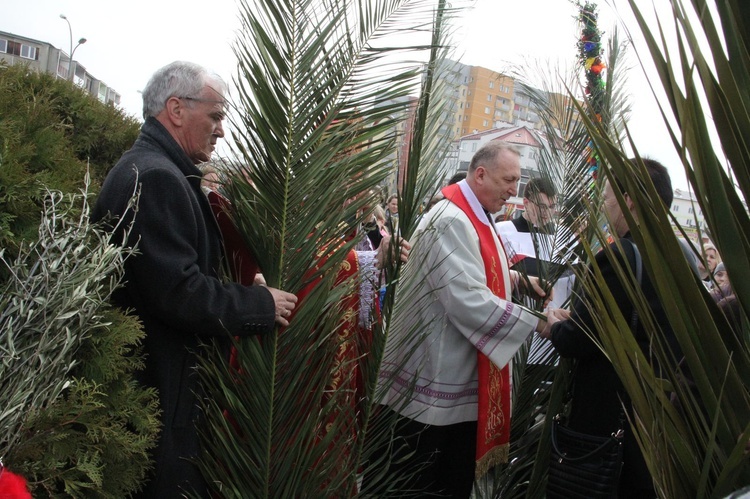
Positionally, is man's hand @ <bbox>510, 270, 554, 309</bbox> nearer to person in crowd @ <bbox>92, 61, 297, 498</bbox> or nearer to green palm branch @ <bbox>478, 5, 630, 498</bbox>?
green palm branch @ <bbox>478, 5, 630, 498</bbox>

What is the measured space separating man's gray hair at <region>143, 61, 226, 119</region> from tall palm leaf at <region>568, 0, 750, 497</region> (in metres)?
1.53

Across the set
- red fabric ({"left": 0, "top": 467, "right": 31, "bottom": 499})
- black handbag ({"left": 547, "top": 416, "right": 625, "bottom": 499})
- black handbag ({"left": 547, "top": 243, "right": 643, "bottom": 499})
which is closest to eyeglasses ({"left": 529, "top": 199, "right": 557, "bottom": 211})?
black handbag ({"left": 547, "top": 243, "right": 643, "bottom": 499})

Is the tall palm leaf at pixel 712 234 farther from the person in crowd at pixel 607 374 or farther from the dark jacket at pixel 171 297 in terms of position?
the person in crowd at pixel 607 374

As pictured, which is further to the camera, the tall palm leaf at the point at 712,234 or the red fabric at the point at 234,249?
the red fabric at the point at 234,249

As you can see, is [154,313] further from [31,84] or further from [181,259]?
[31,84]

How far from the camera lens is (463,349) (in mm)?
3162

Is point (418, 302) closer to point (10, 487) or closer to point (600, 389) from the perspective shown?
point (600, 389)

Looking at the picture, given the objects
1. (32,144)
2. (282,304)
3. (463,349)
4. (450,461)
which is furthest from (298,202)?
(450,461)

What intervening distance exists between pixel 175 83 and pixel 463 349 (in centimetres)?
177

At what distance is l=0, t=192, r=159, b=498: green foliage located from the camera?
137cm

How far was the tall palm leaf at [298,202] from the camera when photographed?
6.52 feet

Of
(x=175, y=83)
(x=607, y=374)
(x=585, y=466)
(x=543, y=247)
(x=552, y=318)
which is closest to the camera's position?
(x=175, y=83)

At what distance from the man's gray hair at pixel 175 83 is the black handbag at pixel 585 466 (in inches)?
74.8

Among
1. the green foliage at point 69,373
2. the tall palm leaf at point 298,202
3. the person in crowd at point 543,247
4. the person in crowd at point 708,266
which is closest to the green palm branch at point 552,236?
the person in crowd at point 543,247
